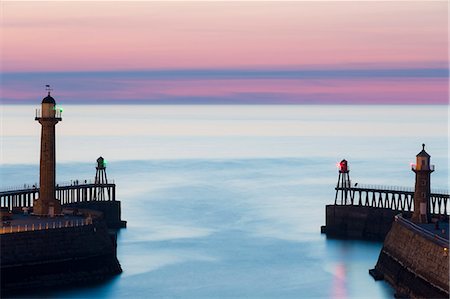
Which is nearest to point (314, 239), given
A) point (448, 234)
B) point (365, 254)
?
point (365, 254)

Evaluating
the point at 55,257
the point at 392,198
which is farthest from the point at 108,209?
the point at 55,257

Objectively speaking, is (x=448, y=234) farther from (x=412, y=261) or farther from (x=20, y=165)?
(x=20, y=165)

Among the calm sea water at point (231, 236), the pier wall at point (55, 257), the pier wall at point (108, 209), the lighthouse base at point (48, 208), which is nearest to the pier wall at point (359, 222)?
the calm sea water at point (231, 236)

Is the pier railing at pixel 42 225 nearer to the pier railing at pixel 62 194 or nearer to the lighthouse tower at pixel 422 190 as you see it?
the pier railing at pixel 62 194

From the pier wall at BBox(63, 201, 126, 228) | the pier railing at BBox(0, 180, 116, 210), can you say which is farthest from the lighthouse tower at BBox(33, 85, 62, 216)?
the pier wall at BBox(63, 201, 126, 228)

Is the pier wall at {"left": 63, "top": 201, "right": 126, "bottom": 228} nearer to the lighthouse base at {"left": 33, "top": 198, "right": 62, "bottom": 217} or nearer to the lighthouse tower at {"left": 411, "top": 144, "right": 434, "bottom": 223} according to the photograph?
the lighthouse base at {"left": 33, "top": 198, "right": 62, "bottom": 217}

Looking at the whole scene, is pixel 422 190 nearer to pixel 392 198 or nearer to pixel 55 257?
pixel 55 257
